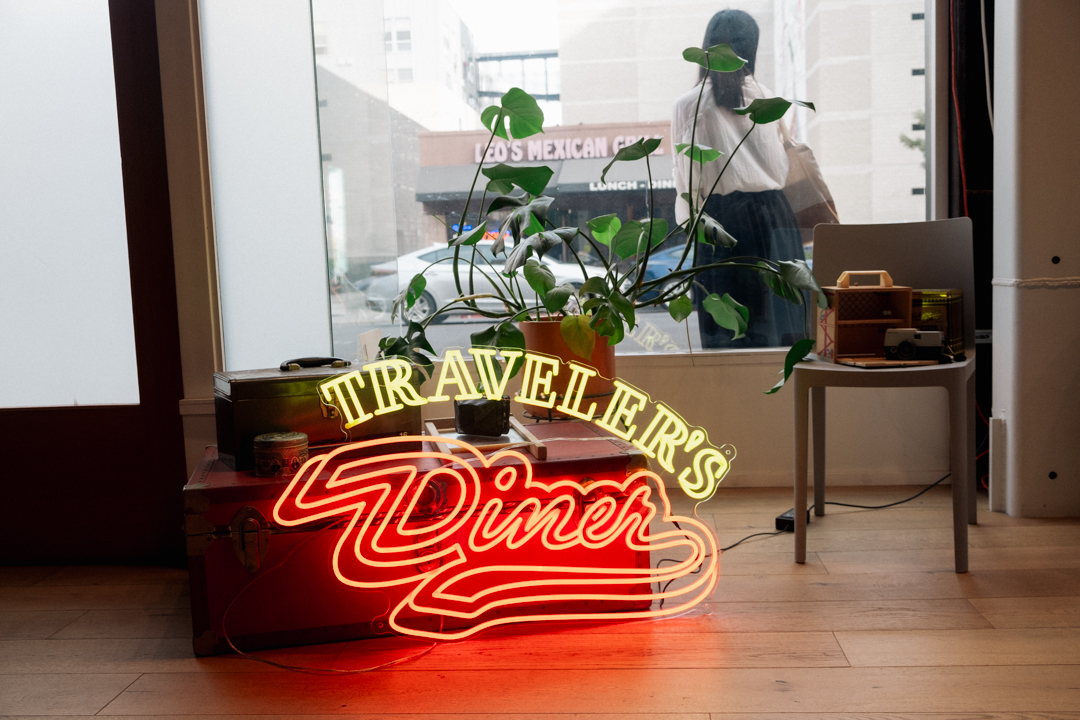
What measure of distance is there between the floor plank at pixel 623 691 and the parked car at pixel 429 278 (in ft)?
5.09

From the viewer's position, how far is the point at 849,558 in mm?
2285

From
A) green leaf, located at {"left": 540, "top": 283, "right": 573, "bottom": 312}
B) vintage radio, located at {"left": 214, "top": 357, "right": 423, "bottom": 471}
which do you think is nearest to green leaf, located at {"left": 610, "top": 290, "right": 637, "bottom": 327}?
green leaf, located at {"left": 540, "top": 283, "right": 573, "bottom": 312}

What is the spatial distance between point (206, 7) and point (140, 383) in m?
1.19

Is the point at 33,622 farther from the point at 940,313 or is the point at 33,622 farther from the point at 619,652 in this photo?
the point at 940,313

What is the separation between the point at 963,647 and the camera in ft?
5.74

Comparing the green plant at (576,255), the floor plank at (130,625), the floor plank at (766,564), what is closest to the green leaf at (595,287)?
the green plant at (576,255)

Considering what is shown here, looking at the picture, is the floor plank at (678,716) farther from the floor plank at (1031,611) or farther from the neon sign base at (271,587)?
the floor plank at (1031,611)

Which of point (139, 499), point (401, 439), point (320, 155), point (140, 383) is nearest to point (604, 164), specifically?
point (320, 155)

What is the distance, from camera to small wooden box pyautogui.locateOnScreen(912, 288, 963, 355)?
238cm

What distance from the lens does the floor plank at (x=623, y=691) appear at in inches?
61.2

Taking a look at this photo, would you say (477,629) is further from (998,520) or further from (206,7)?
(206,7)

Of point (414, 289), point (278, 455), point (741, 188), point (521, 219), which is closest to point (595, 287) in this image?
point (521, 219)

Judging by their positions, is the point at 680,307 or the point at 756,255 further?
the point at 756,255

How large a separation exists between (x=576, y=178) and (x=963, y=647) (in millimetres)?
1967
